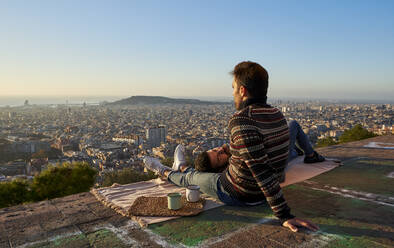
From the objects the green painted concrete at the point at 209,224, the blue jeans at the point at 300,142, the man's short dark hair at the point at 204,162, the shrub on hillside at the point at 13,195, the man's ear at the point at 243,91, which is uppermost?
the man's ear at the point at 243,91

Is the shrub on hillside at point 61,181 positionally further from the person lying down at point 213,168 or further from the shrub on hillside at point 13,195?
the person lying down at point 213,168

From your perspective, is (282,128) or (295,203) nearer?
(282,128)

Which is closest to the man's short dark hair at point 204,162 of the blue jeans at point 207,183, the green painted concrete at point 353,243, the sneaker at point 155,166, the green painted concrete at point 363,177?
the blue jeans at point 207,183

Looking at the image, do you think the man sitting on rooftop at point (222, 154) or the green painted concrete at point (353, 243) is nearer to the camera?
the green painted concrete at point (353, 243)

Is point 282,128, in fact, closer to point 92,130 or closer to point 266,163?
point 266,163

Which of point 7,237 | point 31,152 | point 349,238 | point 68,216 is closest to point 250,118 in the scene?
point 349,238

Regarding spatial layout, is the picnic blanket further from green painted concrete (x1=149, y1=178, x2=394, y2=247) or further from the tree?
the tree

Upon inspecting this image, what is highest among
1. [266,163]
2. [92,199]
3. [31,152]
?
[266,163]
